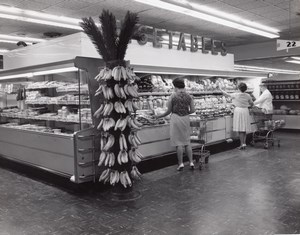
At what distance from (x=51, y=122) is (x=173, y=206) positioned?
380cm

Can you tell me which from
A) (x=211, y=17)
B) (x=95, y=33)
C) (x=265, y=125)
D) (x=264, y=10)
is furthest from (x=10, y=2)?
(x=265, y=125)

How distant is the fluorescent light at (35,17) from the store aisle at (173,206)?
154 inches

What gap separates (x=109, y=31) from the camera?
4.85m

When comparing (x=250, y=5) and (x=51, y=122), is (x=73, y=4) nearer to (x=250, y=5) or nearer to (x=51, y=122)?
(x=51, y=122)


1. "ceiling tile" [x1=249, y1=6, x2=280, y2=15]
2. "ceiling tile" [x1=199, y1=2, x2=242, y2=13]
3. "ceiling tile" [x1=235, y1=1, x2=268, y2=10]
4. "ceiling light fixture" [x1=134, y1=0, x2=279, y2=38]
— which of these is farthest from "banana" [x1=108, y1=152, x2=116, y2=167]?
"ceiling tile" [x1=249, y1=6, x2=280, y2=15]

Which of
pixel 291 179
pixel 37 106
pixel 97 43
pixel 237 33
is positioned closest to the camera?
pixel 97 43

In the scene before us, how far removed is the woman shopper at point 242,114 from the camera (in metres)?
8.72

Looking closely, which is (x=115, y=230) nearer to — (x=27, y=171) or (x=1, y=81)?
(x=27, y=171)

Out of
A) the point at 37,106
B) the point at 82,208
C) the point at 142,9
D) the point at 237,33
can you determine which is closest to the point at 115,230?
the point at 82,208

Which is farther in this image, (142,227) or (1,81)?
(1,81)

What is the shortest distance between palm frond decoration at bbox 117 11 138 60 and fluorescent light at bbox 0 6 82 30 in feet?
13.2

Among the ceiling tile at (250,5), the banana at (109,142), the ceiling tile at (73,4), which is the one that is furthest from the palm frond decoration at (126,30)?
the ceiling tile at (250,5)

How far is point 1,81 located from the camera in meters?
9.16

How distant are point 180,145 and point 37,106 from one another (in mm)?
3666
